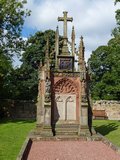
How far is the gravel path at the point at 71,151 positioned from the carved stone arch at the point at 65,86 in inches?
167

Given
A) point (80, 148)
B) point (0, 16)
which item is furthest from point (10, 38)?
point (80, 148)

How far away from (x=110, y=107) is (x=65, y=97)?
20.3m

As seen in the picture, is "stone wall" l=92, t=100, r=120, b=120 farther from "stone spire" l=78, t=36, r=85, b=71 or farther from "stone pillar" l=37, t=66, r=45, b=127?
"stone spire" l=78, t=36, r=85, b=71

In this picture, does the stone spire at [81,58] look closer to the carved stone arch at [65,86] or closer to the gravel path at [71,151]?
the carved stone arch at [65,86]

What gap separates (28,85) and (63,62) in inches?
1090

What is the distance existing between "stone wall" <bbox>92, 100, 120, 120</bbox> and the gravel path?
74.8 feet

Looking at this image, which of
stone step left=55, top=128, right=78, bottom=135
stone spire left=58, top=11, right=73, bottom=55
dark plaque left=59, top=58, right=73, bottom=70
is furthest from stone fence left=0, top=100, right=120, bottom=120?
stone step left=55, top=128, right=78, bottom=135

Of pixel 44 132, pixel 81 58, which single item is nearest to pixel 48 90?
pixel 44 132

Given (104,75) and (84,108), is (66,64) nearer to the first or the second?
(84,108)

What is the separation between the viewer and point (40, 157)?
1363 centimetres

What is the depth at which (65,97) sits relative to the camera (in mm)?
21531

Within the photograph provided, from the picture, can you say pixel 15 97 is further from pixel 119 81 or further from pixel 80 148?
pixel 80 148

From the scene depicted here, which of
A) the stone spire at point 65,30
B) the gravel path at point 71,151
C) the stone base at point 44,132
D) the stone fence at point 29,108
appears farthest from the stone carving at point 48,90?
the stone fence at point 29,108

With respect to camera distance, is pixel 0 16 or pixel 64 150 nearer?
pixel 64 150
